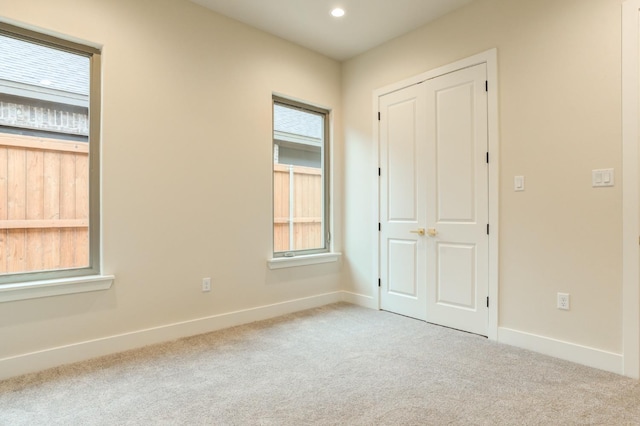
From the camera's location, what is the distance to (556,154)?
2547mm

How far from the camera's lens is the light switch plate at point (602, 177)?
2307 millimetres

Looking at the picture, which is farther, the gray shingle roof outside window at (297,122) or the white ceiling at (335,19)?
the gray shingle roof outside window at (297,122)

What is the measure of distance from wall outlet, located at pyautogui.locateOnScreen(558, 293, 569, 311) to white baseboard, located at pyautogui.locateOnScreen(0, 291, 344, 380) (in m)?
2.25

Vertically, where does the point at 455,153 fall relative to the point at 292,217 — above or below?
above

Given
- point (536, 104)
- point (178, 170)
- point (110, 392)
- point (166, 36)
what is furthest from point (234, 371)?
point (536, 104)

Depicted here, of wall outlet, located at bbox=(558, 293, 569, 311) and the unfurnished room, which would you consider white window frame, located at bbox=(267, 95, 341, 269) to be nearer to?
the unfurnished room

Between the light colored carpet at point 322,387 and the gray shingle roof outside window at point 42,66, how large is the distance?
1.93 m

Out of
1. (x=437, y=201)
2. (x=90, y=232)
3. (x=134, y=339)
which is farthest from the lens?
(x=437, y=201)

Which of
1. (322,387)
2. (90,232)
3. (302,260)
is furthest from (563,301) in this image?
→ (90,232)

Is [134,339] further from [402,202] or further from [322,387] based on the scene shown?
[402,202]

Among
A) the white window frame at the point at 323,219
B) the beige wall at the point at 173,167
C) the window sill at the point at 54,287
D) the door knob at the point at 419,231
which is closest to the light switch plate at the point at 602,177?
the door knob at the point at 419,231

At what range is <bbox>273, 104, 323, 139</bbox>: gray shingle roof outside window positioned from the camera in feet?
12.3

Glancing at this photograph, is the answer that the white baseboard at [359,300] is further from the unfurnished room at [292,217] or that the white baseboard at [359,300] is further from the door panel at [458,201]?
the door panel at [458,201]

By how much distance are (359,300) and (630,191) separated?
8.44 feet
